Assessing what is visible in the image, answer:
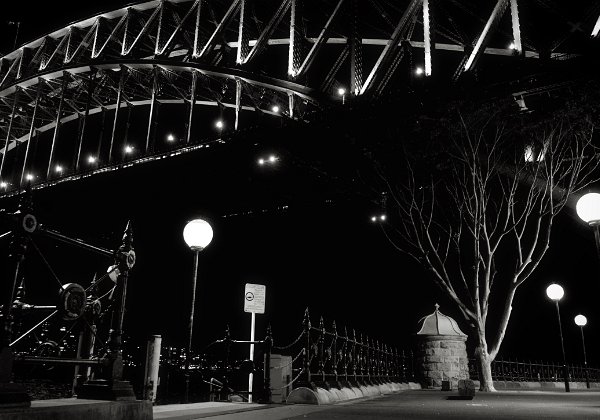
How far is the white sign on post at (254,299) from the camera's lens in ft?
36.0

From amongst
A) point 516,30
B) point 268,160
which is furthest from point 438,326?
point 268,160

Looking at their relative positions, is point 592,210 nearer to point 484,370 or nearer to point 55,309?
point 55,309

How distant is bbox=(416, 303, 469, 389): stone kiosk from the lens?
19.0 meters

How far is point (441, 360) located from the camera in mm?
19016

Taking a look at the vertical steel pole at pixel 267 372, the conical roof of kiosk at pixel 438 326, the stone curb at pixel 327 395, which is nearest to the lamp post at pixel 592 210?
the stone curb at pixel 327 395

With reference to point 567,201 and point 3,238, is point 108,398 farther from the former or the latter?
point 567,201

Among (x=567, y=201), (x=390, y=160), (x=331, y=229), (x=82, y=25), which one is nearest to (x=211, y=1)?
(x=82, y=25)

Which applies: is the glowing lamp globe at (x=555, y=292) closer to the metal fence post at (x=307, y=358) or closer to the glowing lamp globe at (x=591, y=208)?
the glowing lamp globe at (x=591, y=208)

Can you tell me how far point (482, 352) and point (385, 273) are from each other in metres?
14.9

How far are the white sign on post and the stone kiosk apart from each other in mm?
10544

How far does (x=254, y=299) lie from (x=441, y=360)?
1112 cm

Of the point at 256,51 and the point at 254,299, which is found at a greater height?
the point at 256,51

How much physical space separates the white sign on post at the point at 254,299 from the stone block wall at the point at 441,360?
10544 millimetres

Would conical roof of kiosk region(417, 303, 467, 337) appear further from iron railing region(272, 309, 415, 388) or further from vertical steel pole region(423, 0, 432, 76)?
vertical steel pole region(423, 0, 432, 76)
